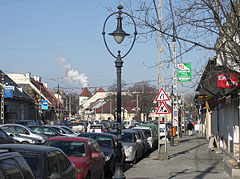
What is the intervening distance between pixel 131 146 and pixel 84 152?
7288 millimetres

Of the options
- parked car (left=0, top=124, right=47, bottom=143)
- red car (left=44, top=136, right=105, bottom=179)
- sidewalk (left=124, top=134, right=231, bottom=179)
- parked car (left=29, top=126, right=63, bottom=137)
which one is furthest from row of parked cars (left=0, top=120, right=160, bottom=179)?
parked car (left=29, top=126, right=63, bottom=137)

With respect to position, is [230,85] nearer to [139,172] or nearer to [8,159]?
[139,172]

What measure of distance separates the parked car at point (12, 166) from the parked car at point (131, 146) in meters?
12.7

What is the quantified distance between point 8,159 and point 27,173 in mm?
510

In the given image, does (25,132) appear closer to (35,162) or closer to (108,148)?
(108,148)

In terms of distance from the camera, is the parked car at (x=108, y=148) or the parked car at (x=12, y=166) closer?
the parked car at (x=12, y=166)

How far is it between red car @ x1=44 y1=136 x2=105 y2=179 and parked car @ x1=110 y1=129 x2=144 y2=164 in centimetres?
607

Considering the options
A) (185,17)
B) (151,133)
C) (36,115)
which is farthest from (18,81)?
(185,17)

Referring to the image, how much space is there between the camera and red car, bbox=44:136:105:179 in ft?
35.8

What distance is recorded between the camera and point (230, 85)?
15320 mm

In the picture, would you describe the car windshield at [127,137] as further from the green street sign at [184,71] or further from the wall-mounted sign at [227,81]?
the green street sign at [184,71]

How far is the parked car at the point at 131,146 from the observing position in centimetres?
1822

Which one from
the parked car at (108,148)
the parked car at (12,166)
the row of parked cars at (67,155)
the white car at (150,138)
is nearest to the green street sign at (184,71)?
the white car at (150,138)

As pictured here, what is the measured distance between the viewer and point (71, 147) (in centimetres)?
1159
